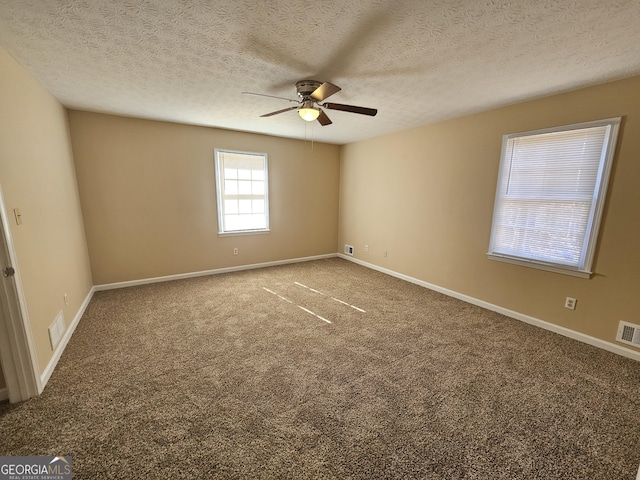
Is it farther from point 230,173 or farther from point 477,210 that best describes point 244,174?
point 477,210

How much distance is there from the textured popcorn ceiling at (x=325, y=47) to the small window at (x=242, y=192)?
158 cm

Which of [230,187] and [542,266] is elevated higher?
[230,187]

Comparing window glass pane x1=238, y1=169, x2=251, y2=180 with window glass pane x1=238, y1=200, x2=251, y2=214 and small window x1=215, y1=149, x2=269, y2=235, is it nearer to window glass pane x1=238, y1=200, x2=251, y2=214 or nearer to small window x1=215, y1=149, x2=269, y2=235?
small window x1=215, y1=149, x2=269, y2=235

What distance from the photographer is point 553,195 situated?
2648 millimetres

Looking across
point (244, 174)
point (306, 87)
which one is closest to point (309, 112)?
point (306, 87)

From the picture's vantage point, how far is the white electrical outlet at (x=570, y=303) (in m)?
2.57

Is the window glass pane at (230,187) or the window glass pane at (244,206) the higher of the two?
the window glass pane at (230,187)

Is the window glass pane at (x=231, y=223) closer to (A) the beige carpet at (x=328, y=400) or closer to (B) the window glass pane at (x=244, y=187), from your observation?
(B) the window glass pane at (x=244, y=187)

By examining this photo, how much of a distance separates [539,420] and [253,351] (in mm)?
2113

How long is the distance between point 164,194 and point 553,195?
4887 mm

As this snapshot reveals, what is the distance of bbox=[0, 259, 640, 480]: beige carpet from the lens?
136 centimetres

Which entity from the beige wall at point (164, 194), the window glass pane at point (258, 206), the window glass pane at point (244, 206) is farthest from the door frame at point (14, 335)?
the window glass pane at point (258, 206)

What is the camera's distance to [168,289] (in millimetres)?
3709

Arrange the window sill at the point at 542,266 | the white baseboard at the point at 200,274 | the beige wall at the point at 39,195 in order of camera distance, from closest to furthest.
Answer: the beige wall at the point at 39,195, the window sill at the point at 542,266, the white baseboard at the point at 200,274
